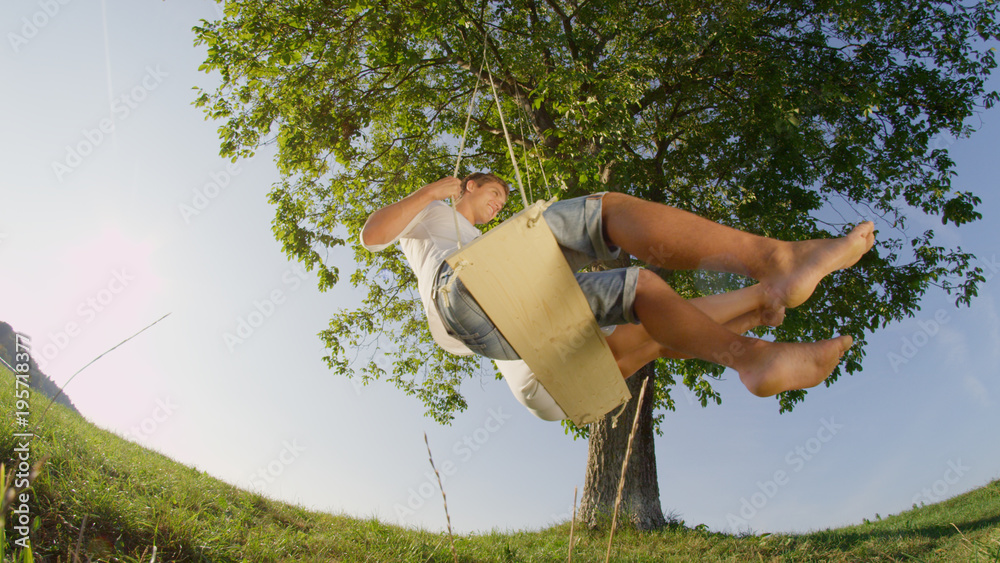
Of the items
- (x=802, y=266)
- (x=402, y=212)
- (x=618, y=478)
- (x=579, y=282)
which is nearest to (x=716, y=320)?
(x=802, y=266)

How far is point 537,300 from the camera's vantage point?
2.10m

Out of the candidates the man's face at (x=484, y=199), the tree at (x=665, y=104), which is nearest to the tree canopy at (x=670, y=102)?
the tree at (x=665, y=104)

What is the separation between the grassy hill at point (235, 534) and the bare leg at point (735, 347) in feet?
3.33

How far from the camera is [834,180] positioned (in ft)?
24.6

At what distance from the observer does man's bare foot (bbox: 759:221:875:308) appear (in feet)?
6.73

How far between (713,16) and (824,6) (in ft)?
4.92

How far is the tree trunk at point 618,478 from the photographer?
267 inches

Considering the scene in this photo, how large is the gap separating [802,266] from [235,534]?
3.91 meters

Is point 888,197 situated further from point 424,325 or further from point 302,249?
point 302,249

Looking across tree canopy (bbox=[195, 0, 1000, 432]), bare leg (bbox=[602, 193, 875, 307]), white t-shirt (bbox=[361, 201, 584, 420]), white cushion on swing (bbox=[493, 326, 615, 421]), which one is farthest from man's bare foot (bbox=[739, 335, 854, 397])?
tree canopy (bbox=[195, 0, 1000, 432])

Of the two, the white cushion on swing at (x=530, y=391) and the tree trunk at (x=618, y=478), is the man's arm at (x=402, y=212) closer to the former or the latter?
the white cushion on swing at (x=530, y=391)

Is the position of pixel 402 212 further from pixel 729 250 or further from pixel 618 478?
pixel 618 478

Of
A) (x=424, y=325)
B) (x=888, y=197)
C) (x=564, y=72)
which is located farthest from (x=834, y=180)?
(x=424, y=325)

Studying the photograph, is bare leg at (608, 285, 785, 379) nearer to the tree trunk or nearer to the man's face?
the man's face
